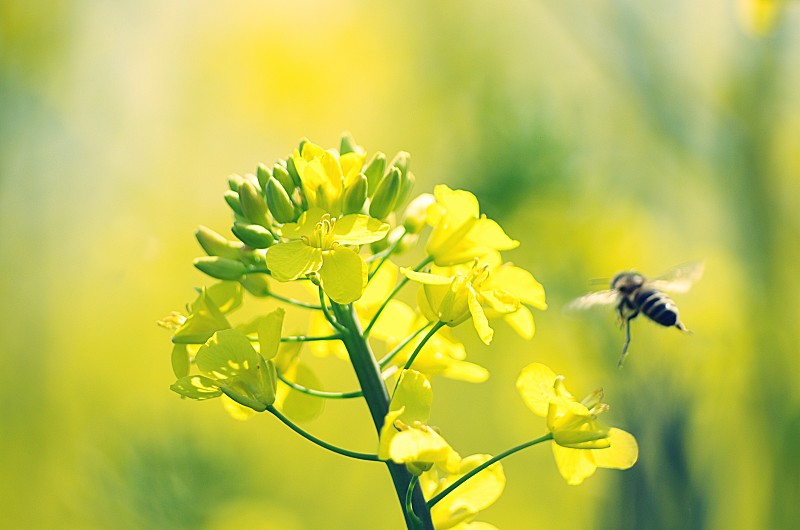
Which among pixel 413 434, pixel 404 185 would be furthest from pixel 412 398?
pixel 404 185

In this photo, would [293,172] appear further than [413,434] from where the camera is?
Yes

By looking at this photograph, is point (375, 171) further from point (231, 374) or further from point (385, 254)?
point (231, 374)

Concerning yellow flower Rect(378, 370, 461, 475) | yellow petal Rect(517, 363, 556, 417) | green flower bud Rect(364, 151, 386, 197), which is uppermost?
green flower bud Rect(364, 151, 386, 197)

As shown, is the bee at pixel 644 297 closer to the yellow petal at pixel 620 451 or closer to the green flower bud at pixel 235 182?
the yellow petal at pixel 620 451

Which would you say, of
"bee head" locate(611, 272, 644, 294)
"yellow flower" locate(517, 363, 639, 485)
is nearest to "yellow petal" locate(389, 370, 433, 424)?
"yellow flower" locate(517, 363, 639, 485)

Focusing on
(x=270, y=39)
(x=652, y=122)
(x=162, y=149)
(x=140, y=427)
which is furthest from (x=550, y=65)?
(x=140, y=427)

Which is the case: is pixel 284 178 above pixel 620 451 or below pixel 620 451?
above

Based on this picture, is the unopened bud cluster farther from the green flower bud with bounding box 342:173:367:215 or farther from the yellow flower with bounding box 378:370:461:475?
the yellow flower with bounding box 378:370:461:475
